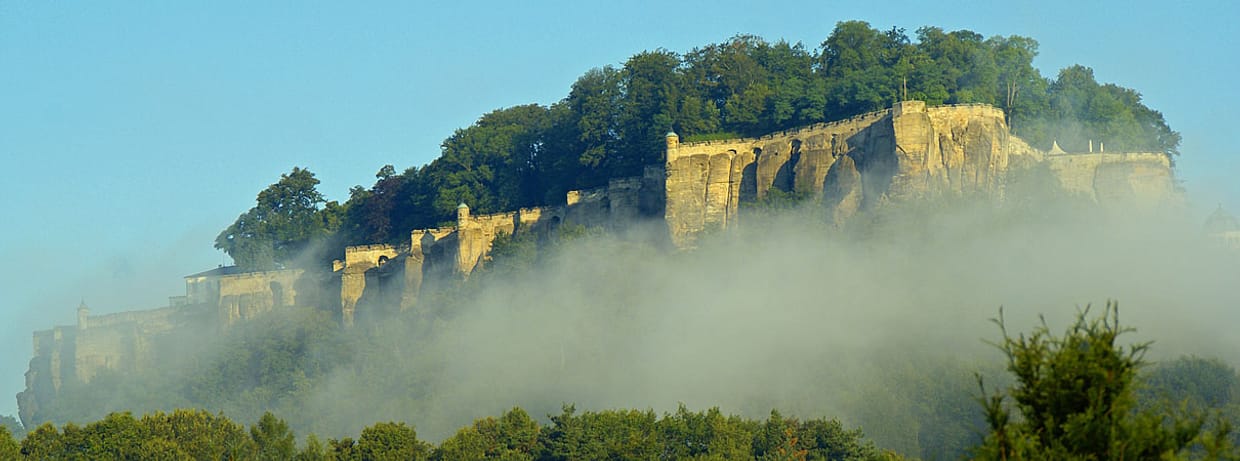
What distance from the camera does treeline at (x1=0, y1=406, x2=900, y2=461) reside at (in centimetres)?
6238

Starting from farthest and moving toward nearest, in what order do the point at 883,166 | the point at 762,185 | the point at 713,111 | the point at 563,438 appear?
the point at 713,111
the point at 762,185
the point at 883,166
the point at 563,438

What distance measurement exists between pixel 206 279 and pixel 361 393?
24.3 metres

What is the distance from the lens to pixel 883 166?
72.8 meters

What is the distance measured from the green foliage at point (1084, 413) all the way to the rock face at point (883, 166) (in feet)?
166

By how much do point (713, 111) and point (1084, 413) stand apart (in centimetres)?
6225

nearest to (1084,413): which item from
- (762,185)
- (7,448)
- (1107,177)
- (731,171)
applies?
(7,448)

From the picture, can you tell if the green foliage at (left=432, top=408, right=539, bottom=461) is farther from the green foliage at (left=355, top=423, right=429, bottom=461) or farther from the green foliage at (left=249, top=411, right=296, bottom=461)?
the green foliage at (left=249, top=411, right=296, bottom=461)

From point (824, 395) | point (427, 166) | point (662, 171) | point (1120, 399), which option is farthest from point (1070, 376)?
point (427, 166)

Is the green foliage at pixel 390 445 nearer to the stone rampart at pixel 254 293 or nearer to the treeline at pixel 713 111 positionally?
the treeline at pixel 713 111

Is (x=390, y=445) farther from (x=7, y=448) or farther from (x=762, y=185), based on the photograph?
(x=762, y=185)

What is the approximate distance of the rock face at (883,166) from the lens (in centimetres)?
7212

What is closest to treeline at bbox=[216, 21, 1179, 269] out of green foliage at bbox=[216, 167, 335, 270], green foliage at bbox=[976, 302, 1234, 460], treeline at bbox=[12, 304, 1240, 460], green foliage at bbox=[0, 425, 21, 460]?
green foliage at bbox=[216, 167, 335, 270]

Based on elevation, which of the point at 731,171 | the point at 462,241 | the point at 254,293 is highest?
the point at 731,171

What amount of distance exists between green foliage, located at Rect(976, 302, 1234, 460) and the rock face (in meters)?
50.7
